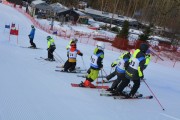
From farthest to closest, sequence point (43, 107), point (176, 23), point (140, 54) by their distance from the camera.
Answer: point (176, 23) → point (140, 54) → point (43, 107)

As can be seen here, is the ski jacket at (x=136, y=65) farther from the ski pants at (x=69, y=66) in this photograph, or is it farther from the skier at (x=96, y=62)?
the ski pants at (x=69, y=66)

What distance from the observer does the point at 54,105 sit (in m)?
7.75

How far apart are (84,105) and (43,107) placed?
4.25 ft

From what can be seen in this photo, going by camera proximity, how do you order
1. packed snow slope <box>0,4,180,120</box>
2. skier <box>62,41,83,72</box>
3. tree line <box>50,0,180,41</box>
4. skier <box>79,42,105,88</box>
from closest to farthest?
packed snow slope <box>0,4,180,120</box>, skier <box>79,42,105,88</box>, skier <box>62,41,83,72</box>, tree line <box>50,0,180,41</box>

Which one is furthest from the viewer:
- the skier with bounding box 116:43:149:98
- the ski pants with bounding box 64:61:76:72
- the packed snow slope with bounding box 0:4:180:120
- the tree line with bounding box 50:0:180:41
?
the tree line with bounding box 50:0:180:41

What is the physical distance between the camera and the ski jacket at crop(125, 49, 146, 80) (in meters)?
9.08

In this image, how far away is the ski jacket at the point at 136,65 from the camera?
908 centimetres

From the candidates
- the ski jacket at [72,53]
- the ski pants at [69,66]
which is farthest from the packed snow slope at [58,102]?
the ski jacket at [72,53]

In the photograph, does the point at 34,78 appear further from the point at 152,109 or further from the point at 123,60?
the point at 152,109

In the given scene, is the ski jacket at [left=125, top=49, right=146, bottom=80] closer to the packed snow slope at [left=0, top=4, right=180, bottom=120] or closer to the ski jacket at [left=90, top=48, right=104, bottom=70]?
the packed snow slope at [left=0, top=4, right=180, bottom=120]

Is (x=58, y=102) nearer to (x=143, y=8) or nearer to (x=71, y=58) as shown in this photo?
(x=71, y=58)

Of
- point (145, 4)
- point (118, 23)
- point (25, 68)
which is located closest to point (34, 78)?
point (25, 68)

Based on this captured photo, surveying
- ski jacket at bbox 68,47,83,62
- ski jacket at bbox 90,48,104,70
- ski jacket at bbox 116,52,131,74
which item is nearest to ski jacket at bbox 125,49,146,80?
ski jacket at bbox 116,52,131,74

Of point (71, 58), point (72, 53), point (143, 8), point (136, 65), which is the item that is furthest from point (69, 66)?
point (143, 8)
